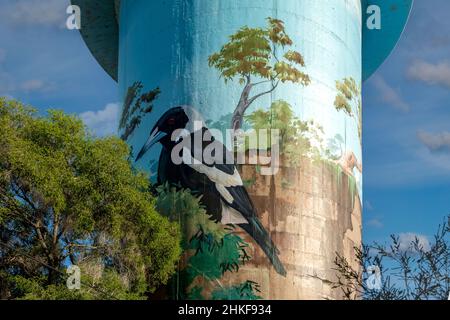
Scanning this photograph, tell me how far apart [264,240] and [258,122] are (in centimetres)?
359

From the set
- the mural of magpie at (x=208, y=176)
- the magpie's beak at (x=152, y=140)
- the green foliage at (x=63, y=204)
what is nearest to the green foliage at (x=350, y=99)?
the mural of magpie at (x=208, y=176)

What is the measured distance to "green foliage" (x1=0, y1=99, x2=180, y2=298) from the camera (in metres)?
24.1

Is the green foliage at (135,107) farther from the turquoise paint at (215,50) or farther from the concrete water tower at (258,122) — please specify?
the turquoise paint at (215,50)

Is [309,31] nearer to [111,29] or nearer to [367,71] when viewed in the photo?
[367,71]

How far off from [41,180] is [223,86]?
8180mm

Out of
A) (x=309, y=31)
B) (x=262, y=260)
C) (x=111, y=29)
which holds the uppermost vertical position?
(x=111, y=29)

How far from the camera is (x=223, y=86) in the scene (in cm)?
3033

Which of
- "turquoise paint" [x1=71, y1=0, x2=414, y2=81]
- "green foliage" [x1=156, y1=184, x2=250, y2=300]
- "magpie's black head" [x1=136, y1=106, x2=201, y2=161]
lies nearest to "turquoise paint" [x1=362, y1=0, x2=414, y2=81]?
"turquoise paint" [x1=71, y1=0, x2=414, y2=81]

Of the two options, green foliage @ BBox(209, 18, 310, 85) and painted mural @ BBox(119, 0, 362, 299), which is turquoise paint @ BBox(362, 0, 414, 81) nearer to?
painted mural @ BBox(119, 0, 362, 299)

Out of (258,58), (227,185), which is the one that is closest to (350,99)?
(258,58)

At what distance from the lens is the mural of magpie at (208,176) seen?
2914 cm

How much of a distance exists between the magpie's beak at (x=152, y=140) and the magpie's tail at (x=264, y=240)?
403cm

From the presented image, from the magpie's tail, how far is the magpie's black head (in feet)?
11.6
